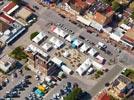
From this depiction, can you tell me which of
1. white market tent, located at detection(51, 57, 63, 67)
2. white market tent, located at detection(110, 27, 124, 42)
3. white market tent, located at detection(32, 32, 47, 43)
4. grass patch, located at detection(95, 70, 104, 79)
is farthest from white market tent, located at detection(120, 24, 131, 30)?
white market tent, located at detection(51, 57, 63, 67)

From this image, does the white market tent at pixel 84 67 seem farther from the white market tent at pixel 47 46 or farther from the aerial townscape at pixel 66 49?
the white market tent at pixel 47 46

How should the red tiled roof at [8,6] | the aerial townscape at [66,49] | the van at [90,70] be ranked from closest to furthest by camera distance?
the aerial townscape at [66,49] → the van at [90,70] → the red tiled roof at [8,6]

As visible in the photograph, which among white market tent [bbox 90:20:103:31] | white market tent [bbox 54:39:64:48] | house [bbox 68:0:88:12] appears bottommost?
white market tent [bbox 54:39:64:48]

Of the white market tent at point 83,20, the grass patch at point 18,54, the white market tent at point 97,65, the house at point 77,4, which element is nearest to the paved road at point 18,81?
the grass patch at point 18,54

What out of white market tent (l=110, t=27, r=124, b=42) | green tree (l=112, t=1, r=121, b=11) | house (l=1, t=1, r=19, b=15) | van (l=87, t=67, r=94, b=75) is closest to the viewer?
van (l=87, t=67, r=94, b=75)

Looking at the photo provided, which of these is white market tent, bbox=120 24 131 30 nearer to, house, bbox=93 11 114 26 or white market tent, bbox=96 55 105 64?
house, bbox=93 11 114 26

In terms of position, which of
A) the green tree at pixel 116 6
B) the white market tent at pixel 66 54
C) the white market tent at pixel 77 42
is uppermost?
the green tree at pixel 116 6

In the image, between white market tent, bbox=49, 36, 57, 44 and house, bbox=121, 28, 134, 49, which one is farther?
white market tent, bbox=49, 36, 57, 44
